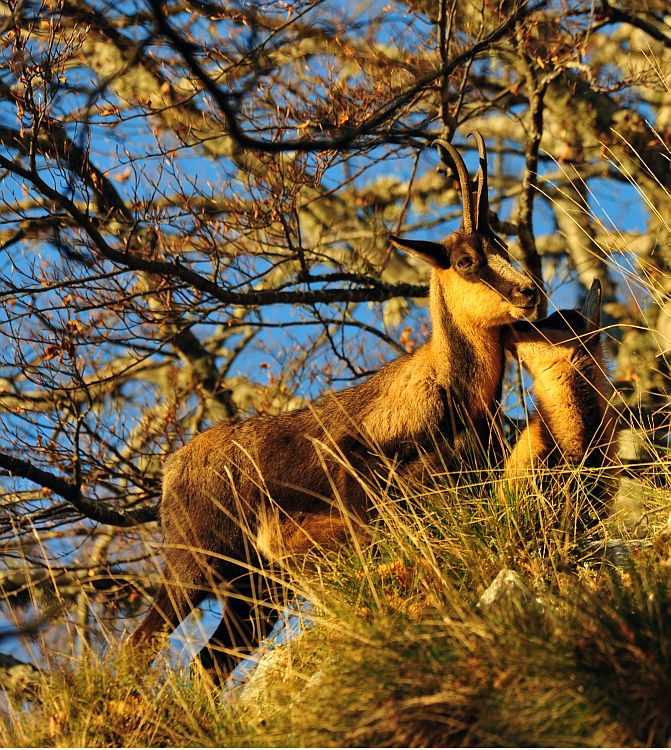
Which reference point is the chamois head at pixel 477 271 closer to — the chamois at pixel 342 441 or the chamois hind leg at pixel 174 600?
the chamois at pixel 342 441

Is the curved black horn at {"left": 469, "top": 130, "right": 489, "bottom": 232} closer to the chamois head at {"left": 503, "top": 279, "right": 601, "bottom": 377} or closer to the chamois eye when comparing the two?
the chamois eye

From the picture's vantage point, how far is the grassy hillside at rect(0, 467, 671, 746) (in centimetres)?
355

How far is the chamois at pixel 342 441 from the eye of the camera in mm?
6613

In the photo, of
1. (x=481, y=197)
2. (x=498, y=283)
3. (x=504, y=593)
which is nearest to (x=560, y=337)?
(x=498, y=283)

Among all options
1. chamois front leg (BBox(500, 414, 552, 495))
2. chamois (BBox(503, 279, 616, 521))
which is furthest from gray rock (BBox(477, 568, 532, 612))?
chamois (BBox(503, 279, 616, 521))

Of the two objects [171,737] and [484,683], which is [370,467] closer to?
[171,737]

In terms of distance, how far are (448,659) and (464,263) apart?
11.8 feet

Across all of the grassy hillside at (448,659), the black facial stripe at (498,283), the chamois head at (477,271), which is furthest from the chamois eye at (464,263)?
the grassy hillside at (448,659)

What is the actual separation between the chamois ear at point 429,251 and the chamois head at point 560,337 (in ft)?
2.23

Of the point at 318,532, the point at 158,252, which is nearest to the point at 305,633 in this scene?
the point at 318,532

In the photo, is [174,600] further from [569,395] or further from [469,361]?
[569,395]

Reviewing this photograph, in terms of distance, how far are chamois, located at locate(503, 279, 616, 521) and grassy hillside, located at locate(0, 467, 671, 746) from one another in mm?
588

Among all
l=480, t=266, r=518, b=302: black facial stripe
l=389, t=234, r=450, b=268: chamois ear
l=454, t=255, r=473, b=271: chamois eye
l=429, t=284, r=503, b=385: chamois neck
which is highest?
l=389, t=234, r=450, b=268: chamois ear

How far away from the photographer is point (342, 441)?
687 cm
